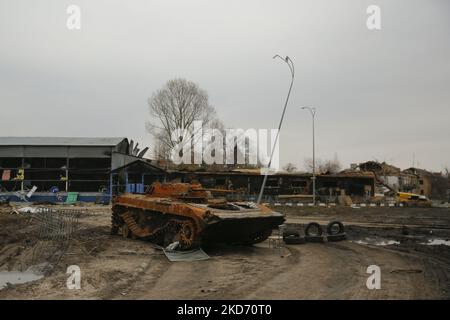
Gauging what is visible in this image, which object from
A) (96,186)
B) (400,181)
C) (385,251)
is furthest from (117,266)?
(400,181)

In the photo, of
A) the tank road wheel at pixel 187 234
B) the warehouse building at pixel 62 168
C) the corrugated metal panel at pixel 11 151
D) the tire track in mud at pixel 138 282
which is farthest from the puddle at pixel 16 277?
the corrugated metal panel at pixel 11 151

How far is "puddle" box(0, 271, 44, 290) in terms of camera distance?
27.4 ft

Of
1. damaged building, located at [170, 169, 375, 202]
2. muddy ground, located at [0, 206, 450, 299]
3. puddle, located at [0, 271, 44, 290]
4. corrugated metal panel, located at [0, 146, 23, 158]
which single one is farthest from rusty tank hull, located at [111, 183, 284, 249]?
damaged building, located at [170, 169, 375, 202]

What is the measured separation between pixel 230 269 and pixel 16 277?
4.22m

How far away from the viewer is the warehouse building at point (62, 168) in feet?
120

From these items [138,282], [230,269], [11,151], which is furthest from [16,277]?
[11,151]

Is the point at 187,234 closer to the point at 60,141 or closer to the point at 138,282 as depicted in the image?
the point at 138,282

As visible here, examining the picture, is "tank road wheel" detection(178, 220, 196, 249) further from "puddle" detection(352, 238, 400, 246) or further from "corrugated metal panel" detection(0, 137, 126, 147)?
"corrugated metal panel" detection(0, 137, 126, 147)

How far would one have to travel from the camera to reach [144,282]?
8.32 m

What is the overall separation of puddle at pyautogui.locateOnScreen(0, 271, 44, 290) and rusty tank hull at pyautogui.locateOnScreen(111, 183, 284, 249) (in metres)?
3.99

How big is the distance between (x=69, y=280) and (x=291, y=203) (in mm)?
30814

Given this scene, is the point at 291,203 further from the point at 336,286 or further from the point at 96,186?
the point at 336,286

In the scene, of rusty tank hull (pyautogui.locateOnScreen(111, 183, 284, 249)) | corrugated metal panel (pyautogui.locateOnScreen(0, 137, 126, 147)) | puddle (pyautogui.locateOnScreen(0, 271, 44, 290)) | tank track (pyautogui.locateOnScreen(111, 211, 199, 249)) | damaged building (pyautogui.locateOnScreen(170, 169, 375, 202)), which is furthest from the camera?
damaged building (pyautogui.locateOnScreen(170, 169, 375, 202))

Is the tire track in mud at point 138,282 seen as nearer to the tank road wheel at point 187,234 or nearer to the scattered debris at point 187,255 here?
the scattered debris at point 187,255
